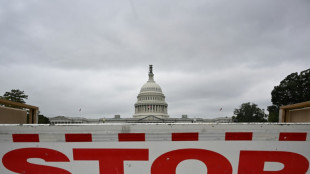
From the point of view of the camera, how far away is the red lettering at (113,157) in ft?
6.89

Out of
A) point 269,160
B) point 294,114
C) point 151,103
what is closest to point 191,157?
point 269,160

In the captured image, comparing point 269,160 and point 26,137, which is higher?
point 26,137

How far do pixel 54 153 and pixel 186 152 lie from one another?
1.07 metres

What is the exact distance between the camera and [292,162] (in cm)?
207

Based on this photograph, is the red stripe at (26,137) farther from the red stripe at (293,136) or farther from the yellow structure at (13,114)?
the red stripe at (293,136)

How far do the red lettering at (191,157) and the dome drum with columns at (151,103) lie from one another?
93.9m

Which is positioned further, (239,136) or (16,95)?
(16,95)

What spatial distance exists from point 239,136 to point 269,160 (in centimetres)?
29

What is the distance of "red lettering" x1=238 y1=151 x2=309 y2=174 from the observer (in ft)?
6.78

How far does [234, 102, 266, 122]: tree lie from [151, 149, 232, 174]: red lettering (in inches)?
2827

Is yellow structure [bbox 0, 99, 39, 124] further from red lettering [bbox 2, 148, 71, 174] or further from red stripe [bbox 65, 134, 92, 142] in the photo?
red stripe [bbox 65, 134, 92, 142]

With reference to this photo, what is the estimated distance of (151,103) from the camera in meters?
98.2

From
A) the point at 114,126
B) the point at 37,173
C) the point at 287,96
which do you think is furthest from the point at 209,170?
the point at 287,96

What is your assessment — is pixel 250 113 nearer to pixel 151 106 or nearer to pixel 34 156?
pixel 151 106
